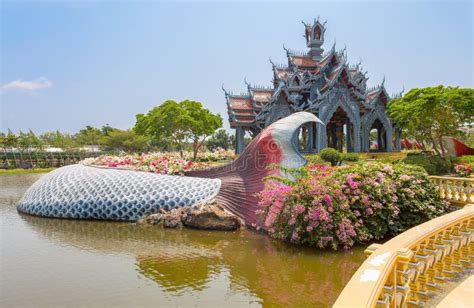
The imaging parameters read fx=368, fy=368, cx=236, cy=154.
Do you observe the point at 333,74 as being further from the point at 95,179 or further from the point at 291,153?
the point at 95,179

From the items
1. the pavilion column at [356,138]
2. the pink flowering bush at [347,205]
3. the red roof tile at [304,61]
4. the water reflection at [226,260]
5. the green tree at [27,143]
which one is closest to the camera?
the water reflection at [226,260]

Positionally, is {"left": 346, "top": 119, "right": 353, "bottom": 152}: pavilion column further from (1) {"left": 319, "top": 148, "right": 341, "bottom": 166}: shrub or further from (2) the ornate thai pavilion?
(1) {"left": 319, "top": 148, "right": 341, "bottom": 166}: shrub

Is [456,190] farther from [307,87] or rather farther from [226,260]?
[307,87]

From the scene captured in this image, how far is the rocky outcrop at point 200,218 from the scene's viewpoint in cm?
885

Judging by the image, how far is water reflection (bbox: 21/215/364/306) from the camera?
5.18m

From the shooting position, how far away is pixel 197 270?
6020 millimetres

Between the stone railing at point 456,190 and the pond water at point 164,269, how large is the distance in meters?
3.40

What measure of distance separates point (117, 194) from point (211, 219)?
296 centimetres

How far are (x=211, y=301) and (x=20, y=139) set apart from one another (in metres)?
45.4


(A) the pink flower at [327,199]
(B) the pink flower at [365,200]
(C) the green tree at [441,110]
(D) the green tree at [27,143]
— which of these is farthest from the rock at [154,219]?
(D) the green tree at [27,143]

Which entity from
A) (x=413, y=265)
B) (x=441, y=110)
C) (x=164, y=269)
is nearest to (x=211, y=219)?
Result: (x=164, y=269)

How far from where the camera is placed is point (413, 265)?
334 cm

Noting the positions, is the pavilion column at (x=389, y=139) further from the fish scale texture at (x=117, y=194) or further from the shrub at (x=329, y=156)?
the fish scale texture at (x=117, y=194)

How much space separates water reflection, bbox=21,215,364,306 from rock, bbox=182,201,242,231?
27 cm
